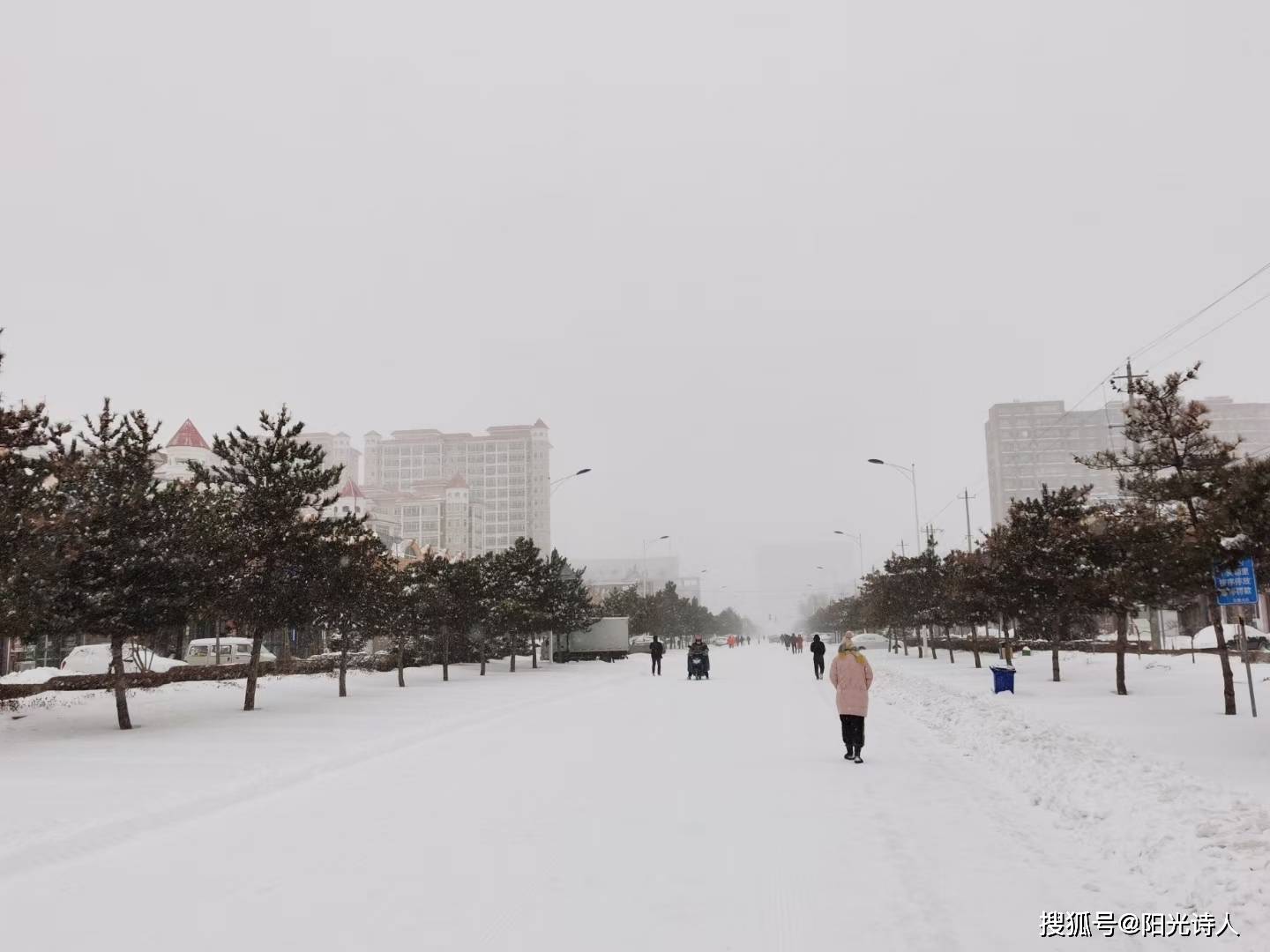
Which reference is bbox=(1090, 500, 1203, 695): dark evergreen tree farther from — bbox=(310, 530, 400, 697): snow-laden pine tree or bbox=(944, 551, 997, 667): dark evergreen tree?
bbox=(310, 530, 400, 697): snow-laden pine tree

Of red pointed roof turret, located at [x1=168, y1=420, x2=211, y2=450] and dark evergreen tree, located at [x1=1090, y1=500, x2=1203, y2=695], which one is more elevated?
red pointed roof turret, located at [x1=168, y1=420, x2=211, y2=450]

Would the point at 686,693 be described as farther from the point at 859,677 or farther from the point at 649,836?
the point at 649,836

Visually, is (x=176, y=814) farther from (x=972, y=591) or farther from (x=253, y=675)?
(x=972, y=591)

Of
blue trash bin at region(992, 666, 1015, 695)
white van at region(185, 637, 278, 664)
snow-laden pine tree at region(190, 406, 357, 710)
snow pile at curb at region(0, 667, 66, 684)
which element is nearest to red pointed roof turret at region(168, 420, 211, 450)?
white van at region(185, 637, 278, 664)

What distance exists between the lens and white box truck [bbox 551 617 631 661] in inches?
2336

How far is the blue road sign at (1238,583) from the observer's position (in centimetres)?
1454

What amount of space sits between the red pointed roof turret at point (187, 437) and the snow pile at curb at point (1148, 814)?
378 feet

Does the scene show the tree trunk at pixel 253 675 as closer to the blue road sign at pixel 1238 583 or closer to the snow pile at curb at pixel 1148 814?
the snow pile at curb at pixel 1148 814

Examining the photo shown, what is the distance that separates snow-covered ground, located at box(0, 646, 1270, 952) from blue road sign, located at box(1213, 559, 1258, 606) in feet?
7.42

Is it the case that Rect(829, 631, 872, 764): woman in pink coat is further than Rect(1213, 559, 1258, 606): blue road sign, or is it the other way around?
Rect(1213, 559, 1258, 606): blue road sign

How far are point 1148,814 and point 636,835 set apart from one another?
4.53 metres

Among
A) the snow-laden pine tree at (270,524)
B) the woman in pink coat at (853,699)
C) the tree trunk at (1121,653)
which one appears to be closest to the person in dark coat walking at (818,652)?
the tree trunk at (1121,653)

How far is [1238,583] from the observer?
583 inches

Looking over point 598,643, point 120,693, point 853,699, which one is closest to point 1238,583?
point 853,699
